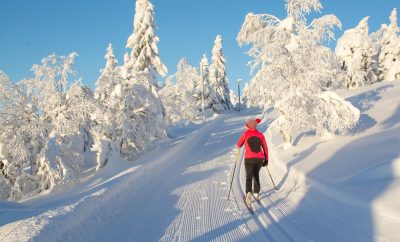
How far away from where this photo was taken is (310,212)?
693 cm

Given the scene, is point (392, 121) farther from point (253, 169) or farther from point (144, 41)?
point (144, 41)

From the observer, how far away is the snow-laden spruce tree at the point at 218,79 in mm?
60844

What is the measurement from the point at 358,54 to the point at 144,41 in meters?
23.8

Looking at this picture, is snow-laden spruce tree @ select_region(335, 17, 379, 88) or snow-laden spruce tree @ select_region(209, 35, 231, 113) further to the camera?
snow-laden spruce tree @ select_region(209, 35, 231, 113)

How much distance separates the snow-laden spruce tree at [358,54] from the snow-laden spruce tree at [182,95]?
21.8 m

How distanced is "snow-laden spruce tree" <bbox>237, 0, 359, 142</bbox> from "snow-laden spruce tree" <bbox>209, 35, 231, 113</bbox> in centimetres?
4493

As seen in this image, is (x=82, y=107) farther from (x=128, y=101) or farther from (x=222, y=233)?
(x=222, y=233)

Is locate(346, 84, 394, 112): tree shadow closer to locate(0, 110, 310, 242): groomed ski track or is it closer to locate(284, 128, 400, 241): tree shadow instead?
locate(284, 128, 400, 241): tree shadow

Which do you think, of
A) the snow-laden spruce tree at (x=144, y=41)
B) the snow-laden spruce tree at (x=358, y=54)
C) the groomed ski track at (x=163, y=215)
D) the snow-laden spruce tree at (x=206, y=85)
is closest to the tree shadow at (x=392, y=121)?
the groomed ski track at (x=163, y=215)

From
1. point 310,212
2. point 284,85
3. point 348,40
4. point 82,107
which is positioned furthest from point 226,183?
point 348,40

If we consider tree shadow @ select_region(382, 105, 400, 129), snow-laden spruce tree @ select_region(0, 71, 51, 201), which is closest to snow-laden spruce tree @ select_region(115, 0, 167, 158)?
snow-laden spruce tree @ select_region(0, 71, 51, 201)

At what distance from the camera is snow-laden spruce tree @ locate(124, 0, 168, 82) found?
2845cm

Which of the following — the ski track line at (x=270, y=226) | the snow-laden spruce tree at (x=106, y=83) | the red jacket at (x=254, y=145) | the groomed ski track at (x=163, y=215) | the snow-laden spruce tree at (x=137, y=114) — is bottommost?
the ski track line at (x=270, y=226)

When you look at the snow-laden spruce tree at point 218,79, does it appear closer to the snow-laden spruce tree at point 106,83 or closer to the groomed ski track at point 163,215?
the snow-laden spruce tree at point 106,83
